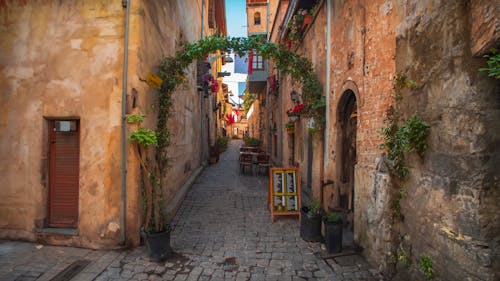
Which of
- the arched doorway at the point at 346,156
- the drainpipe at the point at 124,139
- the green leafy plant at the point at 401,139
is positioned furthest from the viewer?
the arched doorway at the point at 346,156

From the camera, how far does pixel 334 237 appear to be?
4.15 meters

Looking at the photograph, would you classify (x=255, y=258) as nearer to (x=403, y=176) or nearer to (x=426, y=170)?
(x=403, y=176)

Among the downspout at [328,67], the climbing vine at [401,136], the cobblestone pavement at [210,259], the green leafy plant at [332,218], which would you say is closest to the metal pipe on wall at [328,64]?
the downspout at [328,67]

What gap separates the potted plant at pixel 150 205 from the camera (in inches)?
155

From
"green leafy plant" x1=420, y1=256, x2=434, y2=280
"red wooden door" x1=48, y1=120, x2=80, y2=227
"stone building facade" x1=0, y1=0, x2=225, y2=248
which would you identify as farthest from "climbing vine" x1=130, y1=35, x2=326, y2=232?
"green leafy plant" x1=420, y1=256, x2=434, y2=280

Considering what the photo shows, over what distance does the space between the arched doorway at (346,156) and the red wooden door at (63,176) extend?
4.85 m

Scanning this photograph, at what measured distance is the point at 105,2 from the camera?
4.35 m

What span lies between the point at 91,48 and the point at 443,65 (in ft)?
16.3

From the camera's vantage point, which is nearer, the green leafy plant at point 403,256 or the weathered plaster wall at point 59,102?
the green leafy plant at point 403,256

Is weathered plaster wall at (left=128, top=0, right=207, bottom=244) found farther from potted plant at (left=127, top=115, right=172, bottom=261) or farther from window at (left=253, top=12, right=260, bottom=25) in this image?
window at (left=253, top=12, right=260, bottom=25)

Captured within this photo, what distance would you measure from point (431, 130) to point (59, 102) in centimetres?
540

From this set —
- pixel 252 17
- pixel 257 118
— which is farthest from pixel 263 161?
pixel 252 17

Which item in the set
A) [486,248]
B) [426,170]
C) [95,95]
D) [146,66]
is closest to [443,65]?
[426,170]

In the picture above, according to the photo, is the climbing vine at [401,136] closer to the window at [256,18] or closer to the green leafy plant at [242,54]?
the green leafy plant at [242,54]
